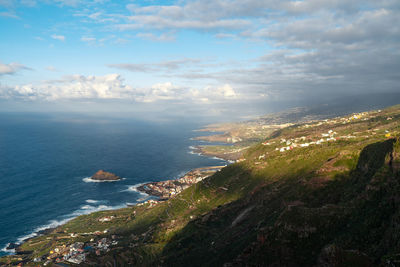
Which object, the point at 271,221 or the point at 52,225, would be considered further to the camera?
the point at 52,225

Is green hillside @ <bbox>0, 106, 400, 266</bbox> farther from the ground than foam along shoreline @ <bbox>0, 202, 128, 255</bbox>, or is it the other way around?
green hillside @ <bbox>0, 106, 400, 266</bbox>

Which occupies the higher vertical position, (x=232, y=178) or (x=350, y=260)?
(x=350, y=260)

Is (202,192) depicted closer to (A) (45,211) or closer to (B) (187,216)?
(B) (187,216)

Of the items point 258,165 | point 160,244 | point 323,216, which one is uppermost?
point 323,216

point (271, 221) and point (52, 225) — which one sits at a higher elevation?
point (271, 221)

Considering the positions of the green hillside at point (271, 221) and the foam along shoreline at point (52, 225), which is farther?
the foam along shoreline at point (52, 225)

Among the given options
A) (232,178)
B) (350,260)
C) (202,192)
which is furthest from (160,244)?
(350,260)

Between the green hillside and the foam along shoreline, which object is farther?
the foam along shoreline

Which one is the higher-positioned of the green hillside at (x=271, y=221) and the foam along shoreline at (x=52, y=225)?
the green hillside at (x=271, y=221)
